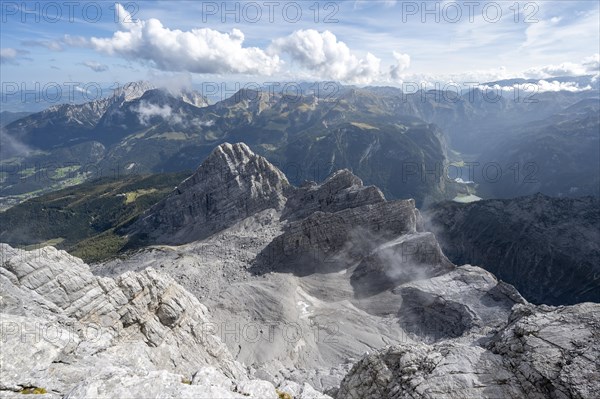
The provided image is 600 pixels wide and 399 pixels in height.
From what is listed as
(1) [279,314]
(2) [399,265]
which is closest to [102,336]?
(1) [279,314]

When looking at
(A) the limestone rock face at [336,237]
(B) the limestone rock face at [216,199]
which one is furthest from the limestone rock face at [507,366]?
(B) the limestone rock face at [216,199]

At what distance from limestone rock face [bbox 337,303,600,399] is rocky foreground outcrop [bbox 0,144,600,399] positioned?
140mm

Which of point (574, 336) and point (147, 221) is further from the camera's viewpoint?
point (147, 221)

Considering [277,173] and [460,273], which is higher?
[277,173]

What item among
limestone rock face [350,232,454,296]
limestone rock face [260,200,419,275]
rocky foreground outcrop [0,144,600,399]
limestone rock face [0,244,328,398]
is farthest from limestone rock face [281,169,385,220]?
limestone rock face [0,244,328,398]

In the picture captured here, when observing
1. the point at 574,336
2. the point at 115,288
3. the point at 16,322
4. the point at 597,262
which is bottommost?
the point at 597,262

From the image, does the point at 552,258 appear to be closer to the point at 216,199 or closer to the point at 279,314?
the point at 279,314

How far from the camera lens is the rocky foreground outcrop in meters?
30.3

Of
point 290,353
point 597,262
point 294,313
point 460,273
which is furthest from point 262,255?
point 597,262

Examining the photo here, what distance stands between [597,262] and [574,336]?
177078mm

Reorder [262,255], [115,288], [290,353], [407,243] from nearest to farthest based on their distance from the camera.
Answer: [115,288], [290,353], [407,243], [262,255]

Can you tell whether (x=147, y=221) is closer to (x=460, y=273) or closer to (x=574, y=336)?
(x=460, y=273)

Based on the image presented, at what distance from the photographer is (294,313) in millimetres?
97625

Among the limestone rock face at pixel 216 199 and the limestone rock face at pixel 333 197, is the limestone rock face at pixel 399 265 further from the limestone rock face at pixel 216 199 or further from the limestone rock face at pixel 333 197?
the limestone rock face at pixel 216 199
